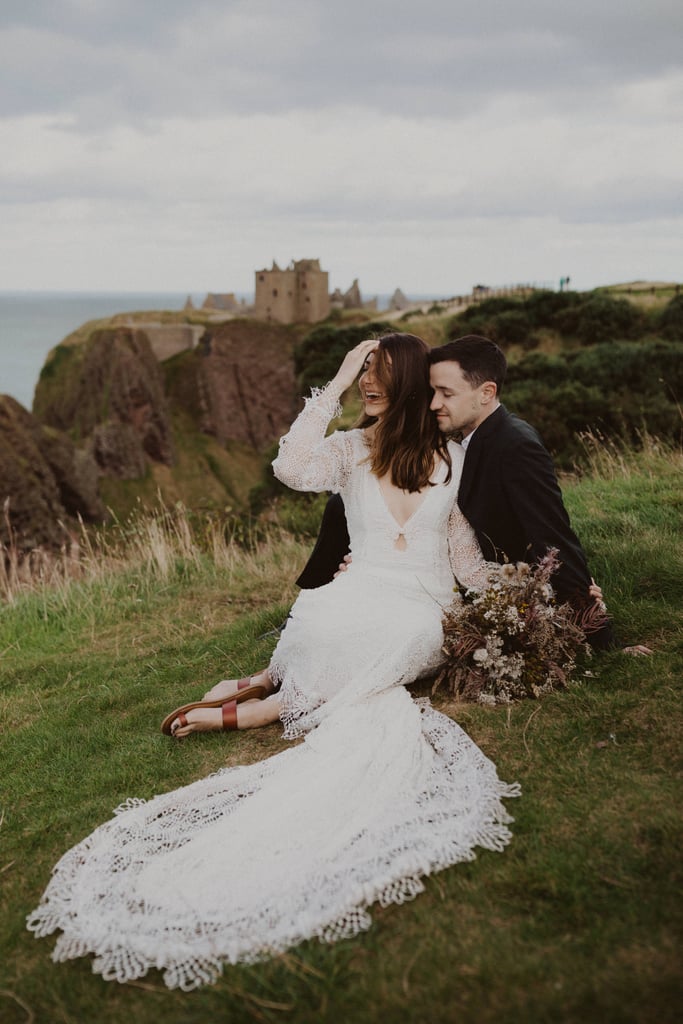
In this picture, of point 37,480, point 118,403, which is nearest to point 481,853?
point 37,480

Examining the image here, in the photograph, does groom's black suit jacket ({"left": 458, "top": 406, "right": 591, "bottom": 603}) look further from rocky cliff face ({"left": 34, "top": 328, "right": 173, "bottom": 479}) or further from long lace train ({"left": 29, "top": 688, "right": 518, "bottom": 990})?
rocky cliff face ({"left": 34, "top": 328, "right": 173, "bottom": 479})

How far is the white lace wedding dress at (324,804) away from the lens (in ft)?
9.82

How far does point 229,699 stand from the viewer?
5035mm

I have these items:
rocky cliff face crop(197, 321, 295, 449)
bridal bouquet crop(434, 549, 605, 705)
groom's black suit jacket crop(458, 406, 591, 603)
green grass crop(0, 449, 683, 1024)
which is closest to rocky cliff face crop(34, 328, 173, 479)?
rocky cliff face crop(197, 321, 295, 449)

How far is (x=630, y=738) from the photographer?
411cm

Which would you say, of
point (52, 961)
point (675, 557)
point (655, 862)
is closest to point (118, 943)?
point (52, 961)

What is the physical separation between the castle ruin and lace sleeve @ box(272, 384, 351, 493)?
7734cm

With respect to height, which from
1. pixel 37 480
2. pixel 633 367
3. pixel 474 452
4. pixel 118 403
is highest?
pixel 474 452

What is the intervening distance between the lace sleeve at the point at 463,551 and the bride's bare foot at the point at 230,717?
1.32 m

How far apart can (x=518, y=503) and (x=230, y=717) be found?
6.81 ft

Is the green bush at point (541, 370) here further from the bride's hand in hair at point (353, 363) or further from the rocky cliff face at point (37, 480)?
the bride's hand in hair at point (353, 363)

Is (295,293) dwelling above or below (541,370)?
above

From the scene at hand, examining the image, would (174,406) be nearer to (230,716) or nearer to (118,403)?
(118,403)

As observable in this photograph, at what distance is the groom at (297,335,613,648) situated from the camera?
4965 mm
